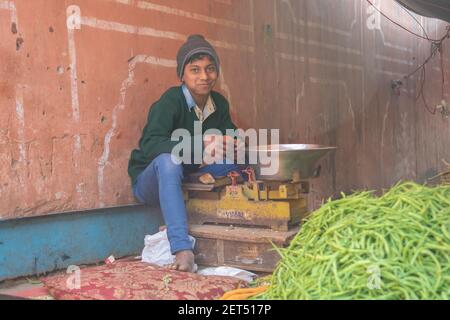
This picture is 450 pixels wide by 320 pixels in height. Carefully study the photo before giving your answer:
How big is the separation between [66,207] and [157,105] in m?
0.93

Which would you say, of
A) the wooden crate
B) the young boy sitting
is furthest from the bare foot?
the wooden crate

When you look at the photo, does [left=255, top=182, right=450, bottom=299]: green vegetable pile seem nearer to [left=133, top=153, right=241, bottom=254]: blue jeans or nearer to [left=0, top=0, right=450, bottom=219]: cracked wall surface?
[left=133, top=153, right=241, bottom=254]: blue jeans

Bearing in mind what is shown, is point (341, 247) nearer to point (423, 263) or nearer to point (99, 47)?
point (423, 263)

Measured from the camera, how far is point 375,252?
6.38ft

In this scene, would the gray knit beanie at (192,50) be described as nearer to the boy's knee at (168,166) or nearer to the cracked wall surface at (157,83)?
the cracked wall surface at (157,83)

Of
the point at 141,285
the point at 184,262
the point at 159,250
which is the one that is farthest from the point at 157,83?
the point at 141,285

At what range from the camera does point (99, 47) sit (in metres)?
3.88

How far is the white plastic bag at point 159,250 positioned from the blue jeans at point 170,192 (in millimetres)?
210

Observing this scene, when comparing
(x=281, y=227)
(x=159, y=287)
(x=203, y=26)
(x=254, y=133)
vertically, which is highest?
(x=203, y=26)

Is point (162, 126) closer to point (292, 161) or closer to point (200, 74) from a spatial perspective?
point (200, 74)

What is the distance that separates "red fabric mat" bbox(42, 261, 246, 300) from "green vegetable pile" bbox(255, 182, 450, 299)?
2.07ft

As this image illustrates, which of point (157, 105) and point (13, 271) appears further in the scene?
point (157, 105)

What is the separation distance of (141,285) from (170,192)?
0.78 m

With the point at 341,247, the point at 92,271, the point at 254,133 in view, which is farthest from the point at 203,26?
the point at 341,247
